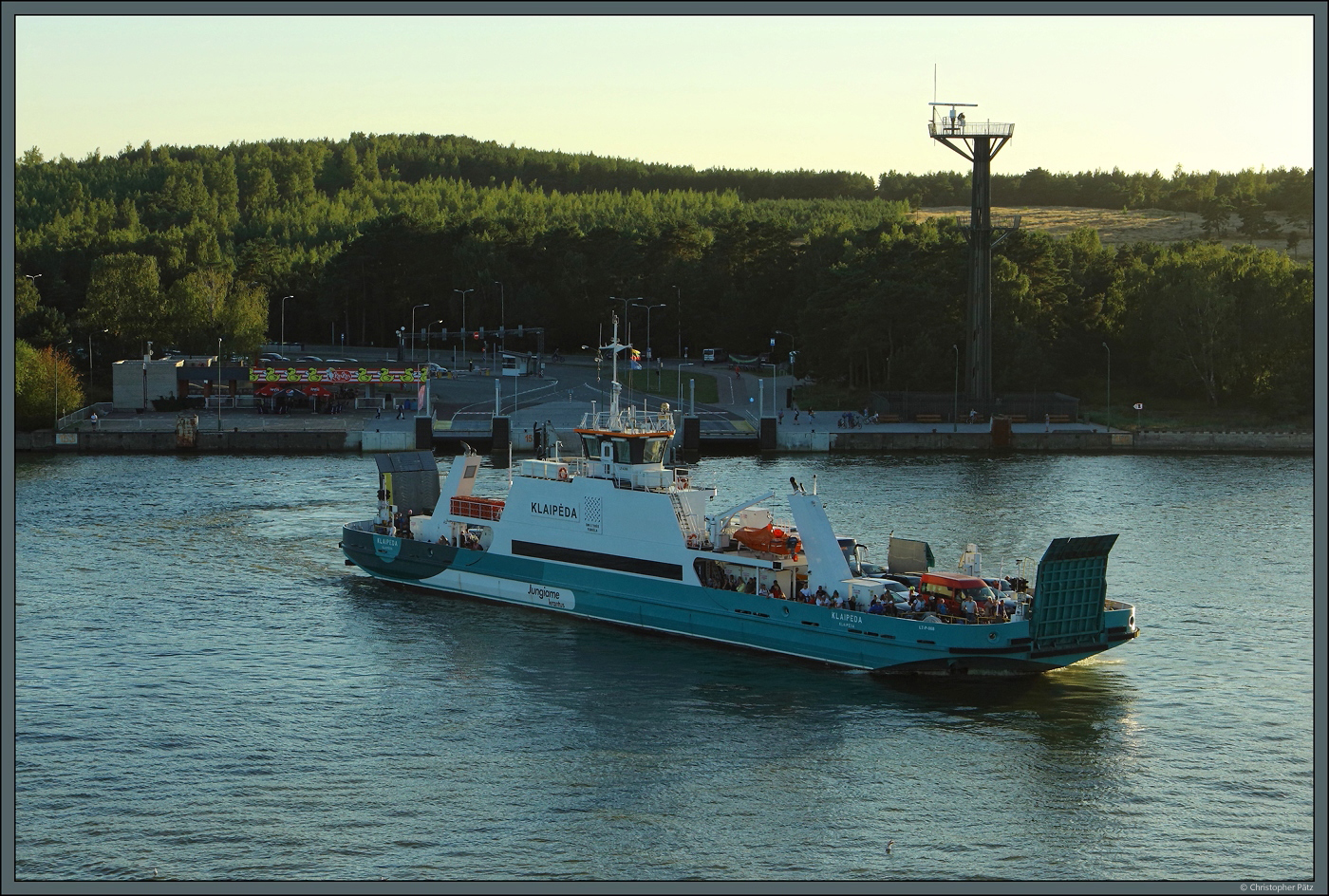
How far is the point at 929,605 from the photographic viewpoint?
39.8 meters

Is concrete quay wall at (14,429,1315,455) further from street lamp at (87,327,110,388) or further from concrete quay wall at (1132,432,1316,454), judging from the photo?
street lamp at (87,327,110,388)

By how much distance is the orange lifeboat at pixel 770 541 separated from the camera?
43.0 m

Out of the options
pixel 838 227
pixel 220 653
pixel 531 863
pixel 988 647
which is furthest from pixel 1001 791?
pixel 838 227

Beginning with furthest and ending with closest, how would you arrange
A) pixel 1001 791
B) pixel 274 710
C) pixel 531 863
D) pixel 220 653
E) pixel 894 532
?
1. pixel 894 532
2. pixel 220 653
3. pixel 274 710
4. pixel 1001 791
5. pixel 531 863

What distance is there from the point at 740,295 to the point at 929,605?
114 m

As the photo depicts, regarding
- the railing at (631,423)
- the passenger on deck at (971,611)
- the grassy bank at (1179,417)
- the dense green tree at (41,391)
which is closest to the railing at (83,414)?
the dense green tree at (41,391)

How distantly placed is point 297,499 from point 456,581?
23.8 meters

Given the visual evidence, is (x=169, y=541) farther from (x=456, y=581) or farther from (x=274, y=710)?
(x=274, y=710)

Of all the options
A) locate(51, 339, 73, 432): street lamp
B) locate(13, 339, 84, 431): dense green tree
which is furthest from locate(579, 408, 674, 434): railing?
locate(13, 339, 84, 431): dense green tree

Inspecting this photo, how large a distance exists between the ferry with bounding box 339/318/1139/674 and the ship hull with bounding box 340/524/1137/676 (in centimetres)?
5

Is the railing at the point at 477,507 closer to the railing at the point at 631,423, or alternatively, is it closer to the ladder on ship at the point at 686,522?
the railing at the point at 631,423

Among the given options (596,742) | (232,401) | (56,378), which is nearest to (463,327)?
(232,401)

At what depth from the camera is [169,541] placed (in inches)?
2394

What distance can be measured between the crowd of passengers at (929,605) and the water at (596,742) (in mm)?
1964
